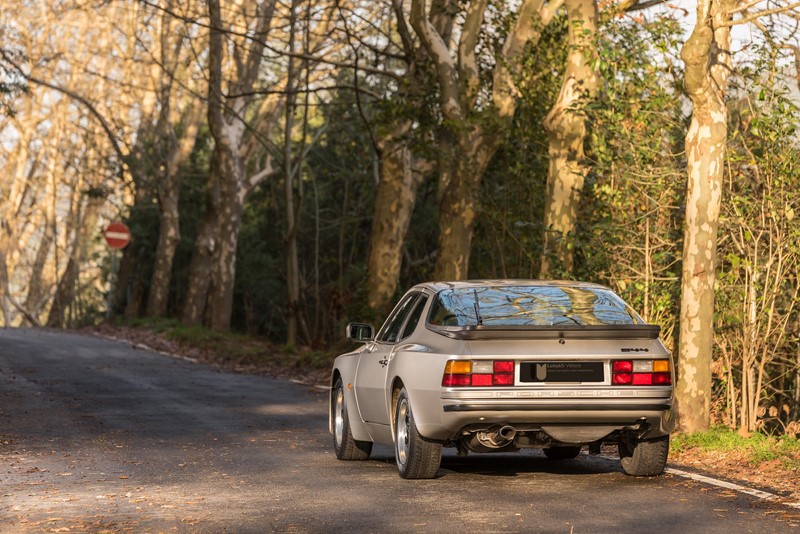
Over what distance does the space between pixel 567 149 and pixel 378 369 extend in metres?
9.00

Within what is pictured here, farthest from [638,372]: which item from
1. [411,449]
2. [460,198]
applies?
[460,198]

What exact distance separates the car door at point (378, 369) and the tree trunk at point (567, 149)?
691 cm

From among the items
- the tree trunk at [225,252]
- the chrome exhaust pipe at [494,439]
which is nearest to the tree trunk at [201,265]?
the tree trunk at [225,252]

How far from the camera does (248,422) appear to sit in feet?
52.1

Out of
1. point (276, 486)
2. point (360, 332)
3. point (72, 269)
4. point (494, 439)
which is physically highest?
point (72, 269)

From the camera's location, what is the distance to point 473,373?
963 centimetres

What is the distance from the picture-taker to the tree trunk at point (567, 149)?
1867 centimetres

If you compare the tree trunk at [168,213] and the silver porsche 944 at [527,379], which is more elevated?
the tree trunk at [168,213]

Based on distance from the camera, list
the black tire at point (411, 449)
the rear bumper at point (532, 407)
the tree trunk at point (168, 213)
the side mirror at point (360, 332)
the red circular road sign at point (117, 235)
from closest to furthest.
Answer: the rear bumper at point (532, 407)
the black tire at point (411, 449)
the side mirror at point (360, 332)
the red circular road sign at point (117, 235)
the tree trunk at point (168, 213)

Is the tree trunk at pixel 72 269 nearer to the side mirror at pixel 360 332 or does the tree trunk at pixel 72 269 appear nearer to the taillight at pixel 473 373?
the side mirror at pixel 360 332

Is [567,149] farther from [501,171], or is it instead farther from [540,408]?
[540,408]

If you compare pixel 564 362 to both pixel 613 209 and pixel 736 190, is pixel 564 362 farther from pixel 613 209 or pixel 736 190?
pixel 613 209

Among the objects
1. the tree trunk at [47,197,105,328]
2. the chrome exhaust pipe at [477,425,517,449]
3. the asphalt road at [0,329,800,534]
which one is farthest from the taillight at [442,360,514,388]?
the tree trunk at [47,197,105,328]

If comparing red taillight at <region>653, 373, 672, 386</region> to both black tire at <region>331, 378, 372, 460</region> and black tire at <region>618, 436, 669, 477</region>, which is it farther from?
black tire at <region>331, 378, 372, 460</region>
